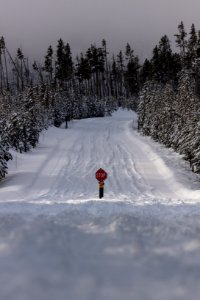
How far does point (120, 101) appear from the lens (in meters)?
78.5

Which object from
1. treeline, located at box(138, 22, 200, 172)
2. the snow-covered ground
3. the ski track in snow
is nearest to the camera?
the snow-covered ground

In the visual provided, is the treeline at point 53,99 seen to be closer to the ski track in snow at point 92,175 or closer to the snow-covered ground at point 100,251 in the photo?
the ski track in snow at point 92,175

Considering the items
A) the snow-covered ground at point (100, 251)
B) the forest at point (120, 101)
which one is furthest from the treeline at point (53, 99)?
the snow-covered ground at point (100, 251)

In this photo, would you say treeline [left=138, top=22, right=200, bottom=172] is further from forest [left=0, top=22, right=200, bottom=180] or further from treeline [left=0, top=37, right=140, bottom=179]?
treeline [left=0, top=37, right=140, bottom=179]

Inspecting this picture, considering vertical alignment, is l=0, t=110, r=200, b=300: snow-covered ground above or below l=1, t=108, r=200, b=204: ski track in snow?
above

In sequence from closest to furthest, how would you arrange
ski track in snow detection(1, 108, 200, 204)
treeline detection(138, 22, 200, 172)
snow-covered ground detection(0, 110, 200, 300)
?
snow-covered ground detection(0, 110, 200, 300), ski track in snow detection(1, 108, 200, 204), treeline detection(138, 22, 200, 172)

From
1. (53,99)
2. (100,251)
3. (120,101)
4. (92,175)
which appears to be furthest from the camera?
(120,101)

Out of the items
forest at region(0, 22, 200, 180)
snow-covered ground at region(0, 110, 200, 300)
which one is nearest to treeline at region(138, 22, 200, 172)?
forest at region(0, 22, 200, 180)

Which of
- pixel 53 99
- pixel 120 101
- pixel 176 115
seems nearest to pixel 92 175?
pixel 176 115

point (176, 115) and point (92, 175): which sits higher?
point (176, 115)

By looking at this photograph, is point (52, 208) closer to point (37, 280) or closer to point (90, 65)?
point (37, 280)

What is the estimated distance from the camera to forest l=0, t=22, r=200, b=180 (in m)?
22.7

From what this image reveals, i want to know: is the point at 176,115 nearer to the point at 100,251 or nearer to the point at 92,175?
the point at 92,175

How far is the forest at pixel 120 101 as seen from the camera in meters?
22.7
